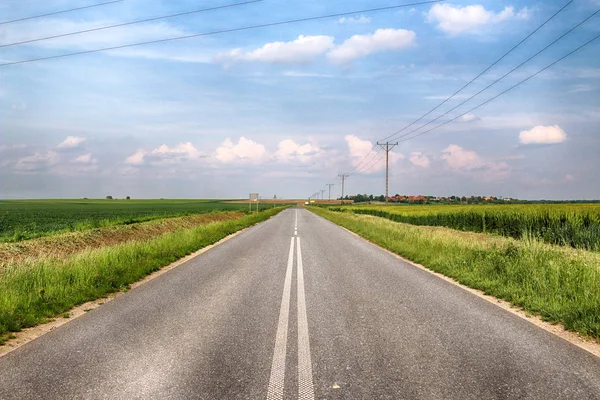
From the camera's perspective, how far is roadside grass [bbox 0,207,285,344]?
A: 6.66 meters

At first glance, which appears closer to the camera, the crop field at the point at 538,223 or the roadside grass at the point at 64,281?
the roadside grass at the point at 64,281

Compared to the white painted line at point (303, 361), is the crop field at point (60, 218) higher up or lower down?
higher up

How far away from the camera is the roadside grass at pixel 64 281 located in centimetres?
666

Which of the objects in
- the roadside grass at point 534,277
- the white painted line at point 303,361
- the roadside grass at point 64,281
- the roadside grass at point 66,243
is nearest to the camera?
the white painted line at point 303,361

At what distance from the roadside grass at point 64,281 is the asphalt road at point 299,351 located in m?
0.74

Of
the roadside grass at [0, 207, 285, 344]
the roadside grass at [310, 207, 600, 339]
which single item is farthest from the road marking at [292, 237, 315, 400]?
the roadside grass at [0, 207, 285, 344]

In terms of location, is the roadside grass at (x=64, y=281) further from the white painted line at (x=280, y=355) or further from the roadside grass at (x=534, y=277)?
the roadside grass at (x=534, y=277)

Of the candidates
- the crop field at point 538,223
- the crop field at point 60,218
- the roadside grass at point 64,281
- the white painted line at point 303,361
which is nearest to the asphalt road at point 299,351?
the white painted line at point 303,361

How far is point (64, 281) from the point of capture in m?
8.72

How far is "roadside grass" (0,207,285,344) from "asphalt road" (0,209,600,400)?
74 cm

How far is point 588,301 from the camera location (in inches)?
262

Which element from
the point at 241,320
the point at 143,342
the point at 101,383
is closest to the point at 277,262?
the point at 241,320

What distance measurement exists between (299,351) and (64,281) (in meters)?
6.24

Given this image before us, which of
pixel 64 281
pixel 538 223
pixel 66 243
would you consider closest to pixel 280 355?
pixel 64 281
